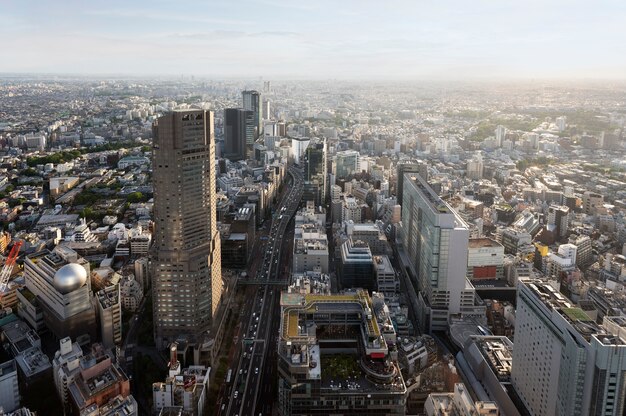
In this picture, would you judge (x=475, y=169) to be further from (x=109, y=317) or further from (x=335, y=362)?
(x=109, y=317)

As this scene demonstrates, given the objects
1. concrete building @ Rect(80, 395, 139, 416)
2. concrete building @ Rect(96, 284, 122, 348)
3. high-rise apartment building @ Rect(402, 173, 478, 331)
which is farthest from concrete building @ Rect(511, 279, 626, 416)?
concrete building @ Rect(96, 284, 122, 348)

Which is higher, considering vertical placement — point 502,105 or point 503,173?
point 502,105

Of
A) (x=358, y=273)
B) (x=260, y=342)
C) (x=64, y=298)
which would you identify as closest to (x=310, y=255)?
(x=358, y=273)

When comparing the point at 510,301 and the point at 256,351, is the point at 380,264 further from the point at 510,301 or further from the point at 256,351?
the point at 256,351

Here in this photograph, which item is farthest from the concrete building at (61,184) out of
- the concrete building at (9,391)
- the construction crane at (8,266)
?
the concrete building at (9,391)

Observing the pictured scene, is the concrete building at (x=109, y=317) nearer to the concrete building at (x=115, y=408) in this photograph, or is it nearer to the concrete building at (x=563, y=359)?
the concrete building at (x=115, y=408)

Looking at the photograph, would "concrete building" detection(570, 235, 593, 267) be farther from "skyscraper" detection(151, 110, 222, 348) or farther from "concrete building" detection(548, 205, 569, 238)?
"skyscraper" detection(151, 110, 222, 348)

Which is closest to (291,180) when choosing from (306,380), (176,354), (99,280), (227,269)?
(227,269)
